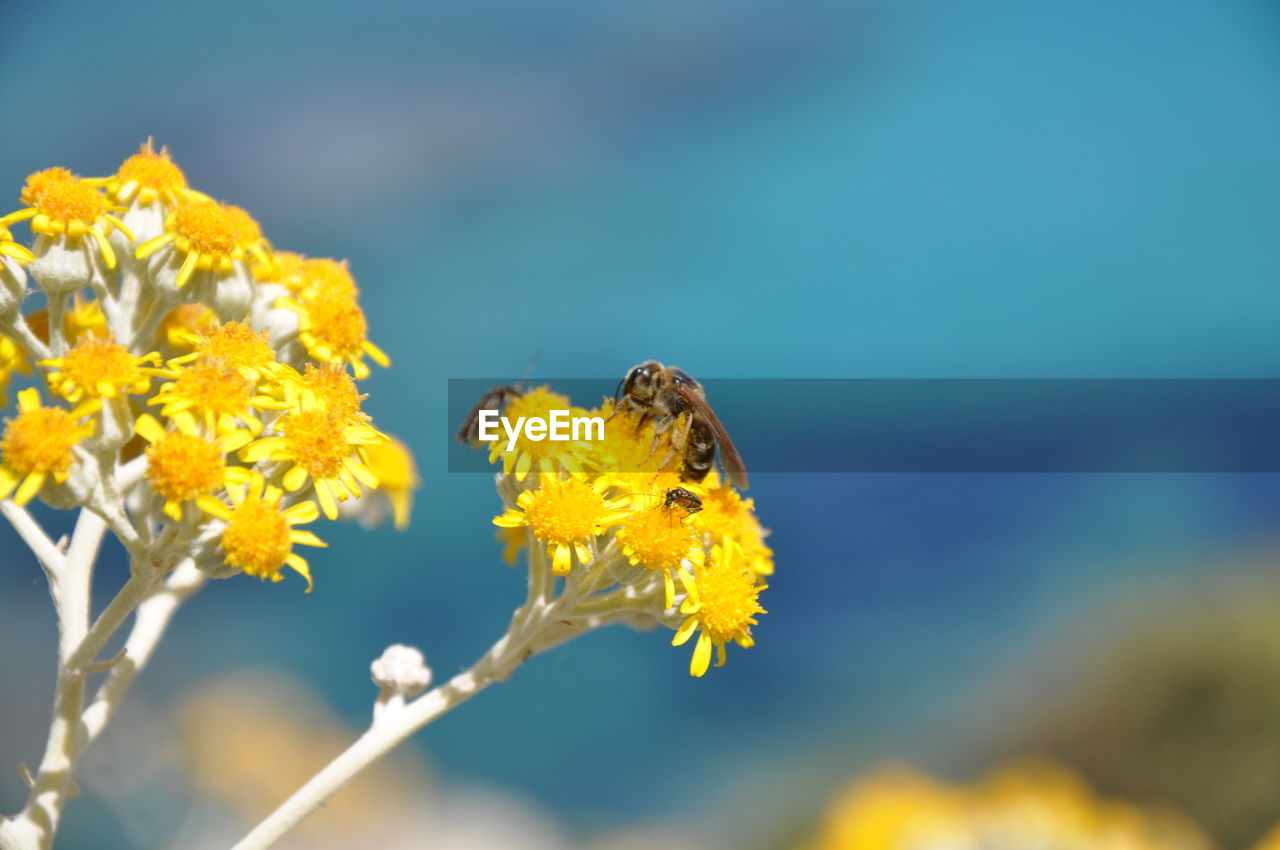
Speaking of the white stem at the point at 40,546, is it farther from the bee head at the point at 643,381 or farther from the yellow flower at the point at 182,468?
the bee head at the point at 643,381

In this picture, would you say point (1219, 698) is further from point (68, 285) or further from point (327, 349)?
point (68, 285)

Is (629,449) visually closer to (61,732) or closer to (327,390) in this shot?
A: (327,390)

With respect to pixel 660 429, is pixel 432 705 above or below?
below

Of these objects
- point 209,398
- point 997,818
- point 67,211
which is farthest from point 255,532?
point 997,818

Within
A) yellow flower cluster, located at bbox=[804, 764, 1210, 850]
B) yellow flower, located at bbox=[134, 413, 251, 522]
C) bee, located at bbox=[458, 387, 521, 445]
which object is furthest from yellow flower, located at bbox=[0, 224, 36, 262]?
yellow flower cluster, located at bbox=[804, 764, 1210, 850]

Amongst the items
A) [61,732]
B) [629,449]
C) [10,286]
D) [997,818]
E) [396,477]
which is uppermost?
[10,286]

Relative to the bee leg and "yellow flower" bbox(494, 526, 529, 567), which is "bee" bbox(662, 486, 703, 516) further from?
"yellow flower" bbox(494, 526, 529, 567)
